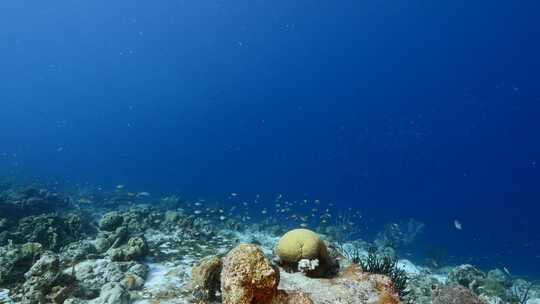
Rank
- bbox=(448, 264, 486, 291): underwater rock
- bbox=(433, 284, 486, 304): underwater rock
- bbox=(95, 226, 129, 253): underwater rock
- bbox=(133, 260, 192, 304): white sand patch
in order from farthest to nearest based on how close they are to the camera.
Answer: bbox=(448, 264, 486, 291): underwater rock < bbox=(95, 226, 129, 253): underwater rock < bbox=(433, 284, 486, 304): underwater rock < bbox=(133, 260, 192, 304): white sand patch

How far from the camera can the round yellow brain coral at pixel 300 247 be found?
7410mm

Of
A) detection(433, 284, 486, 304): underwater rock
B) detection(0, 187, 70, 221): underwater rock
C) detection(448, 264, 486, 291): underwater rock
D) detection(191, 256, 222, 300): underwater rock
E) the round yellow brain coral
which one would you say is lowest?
detection(448, 264, 486, 291): underwater rock

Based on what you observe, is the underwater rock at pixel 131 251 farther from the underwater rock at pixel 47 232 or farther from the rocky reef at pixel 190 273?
the underwater rock at pixel 47 232

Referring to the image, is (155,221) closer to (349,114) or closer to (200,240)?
(200,240)

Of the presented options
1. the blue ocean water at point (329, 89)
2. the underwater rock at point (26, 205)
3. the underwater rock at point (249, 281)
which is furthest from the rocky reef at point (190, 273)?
the blue ocean water at point (329, 89)

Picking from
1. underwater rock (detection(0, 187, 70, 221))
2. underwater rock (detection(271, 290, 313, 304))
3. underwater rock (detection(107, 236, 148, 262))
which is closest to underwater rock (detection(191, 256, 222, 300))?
→ underwater rock (detection(271, 290, 313, 304))

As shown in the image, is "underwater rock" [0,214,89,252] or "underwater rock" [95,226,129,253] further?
"underwater rock" [0,214,89,252]

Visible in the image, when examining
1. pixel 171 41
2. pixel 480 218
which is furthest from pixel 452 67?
pixel 171 41

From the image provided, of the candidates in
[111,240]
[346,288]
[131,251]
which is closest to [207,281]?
[346,288]

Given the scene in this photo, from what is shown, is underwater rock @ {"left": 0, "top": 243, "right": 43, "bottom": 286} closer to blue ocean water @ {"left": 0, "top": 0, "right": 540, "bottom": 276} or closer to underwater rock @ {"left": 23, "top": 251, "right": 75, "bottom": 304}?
underwater rock @ {"left": 23, "top": 251, "right": 75, "bottom": 304}

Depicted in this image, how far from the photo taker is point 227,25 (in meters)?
130

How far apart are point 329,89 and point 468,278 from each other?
140 meters

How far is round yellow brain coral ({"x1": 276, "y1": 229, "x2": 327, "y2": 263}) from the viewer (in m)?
7.41

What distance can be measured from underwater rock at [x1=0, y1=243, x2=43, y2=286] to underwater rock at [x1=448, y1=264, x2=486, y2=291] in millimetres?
12098
